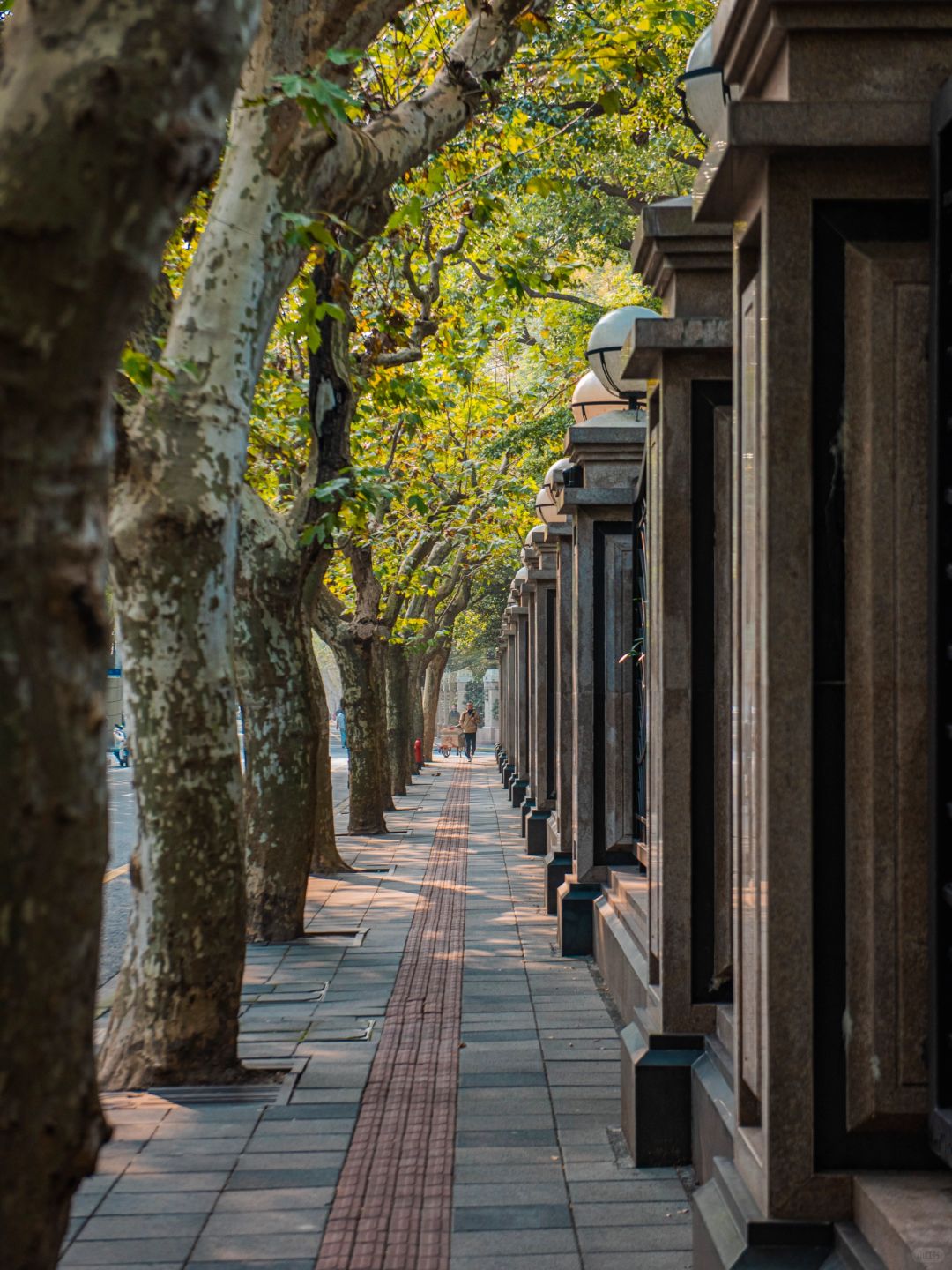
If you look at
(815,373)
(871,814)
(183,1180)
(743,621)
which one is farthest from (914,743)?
(183,1180)

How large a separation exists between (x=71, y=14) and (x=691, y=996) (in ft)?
14.8

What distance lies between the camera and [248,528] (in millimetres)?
10492

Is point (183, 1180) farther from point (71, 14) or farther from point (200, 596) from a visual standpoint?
point (71, 14)

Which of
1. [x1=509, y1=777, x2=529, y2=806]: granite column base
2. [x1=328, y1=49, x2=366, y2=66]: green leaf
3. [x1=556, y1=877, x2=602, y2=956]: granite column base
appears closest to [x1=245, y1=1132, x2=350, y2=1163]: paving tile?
[x1=328, y1=49, x2=366, y2=66]: green leaf

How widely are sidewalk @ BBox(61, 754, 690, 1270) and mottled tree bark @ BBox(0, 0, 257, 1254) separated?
2709 millimetres

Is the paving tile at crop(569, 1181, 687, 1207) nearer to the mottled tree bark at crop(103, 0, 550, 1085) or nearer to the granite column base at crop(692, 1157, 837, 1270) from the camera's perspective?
the granite column base at crop(692, 1157, 837, 1270)

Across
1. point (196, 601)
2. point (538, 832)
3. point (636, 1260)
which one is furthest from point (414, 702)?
point (636, 1260)

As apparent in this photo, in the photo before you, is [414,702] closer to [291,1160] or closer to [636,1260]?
[291,1160]

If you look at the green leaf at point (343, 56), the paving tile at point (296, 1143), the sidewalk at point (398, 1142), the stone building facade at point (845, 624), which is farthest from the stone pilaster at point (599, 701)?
the stone building facade at point (845, 624)

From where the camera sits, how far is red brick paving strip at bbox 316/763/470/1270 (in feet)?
15.0

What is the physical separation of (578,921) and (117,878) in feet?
25.2

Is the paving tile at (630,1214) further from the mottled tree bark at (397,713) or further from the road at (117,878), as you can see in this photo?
the mottled tree bark at (397,713)

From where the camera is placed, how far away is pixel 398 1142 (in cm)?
568

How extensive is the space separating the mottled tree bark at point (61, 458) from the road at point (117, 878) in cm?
14
